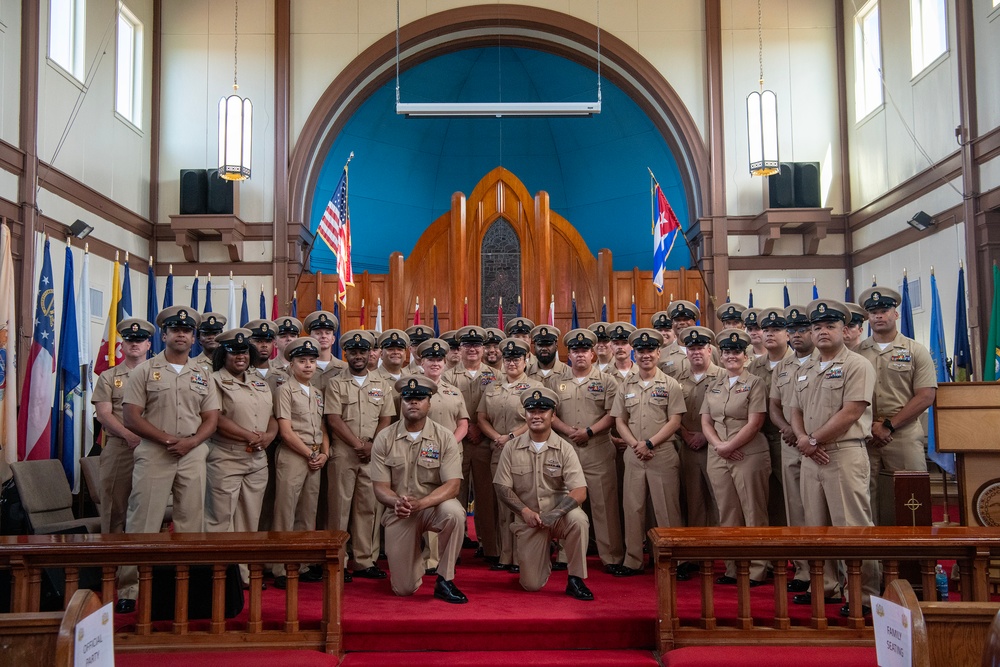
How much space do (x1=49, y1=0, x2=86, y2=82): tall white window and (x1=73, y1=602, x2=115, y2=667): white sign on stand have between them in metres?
7.41

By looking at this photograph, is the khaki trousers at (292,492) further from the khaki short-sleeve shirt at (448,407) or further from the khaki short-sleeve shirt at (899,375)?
the khaki short-sleeve shirt at (899,375)

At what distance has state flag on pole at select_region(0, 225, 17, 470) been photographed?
657cm

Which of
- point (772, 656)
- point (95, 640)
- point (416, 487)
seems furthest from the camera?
point (416, 487)

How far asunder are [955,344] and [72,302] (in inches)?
310

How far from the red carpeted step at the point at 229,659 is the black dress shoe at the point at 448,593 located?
83 centimetres

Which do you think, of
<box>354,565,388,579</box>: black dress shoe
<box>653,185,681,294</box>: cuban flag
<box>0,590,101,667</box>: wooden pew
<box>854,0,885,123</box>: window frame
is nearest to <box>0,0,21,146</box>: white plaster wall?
<box>354,565,388,579</box>: black dress shoe

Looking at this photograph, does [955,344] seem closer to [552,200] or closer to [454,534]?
[454,534]

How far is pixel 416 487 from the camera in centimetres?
468

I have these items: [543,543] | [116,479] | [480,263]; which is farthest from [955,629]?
[480,263]

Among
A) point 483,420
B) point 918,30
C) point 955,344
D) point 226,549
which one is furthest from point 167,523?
point 918,30

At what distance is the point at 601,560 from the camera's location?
531 centimetres

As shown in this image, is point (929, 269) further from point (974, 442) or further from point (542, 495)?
point (542, 495)

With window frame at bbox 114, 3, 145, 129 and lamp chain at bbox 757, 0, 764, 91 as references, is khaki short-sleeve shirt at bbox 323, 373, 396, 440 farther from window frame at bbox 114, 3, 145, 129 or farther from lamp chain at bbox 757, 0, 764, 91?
lamp chain at bbox 757, 0, 764, 91

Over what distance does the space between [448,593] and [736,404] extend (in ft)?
6.42
